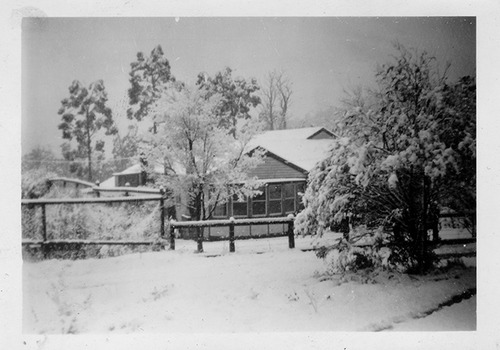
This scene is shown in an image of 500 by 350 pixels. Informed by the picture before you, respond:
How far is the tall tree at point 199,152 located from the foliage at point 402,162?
1090 millimetres

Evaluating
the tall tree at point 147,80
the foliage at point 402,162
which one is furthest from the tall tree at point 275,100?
the tall tree at point 147,80

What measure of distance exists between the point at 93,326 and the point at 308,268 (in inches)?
118

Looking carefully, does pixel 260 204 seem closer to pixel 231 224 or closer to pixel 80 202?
pixel 231 224

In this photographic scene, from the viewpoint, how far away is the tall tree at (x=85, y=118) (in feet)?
13.5

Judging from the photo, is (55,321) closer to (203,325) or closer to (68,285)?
(68,285)

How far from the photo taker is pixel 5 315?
388 cm

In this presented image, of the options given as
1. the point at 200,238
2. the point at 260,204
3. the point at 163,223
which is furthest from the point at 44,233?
the point at 260,204

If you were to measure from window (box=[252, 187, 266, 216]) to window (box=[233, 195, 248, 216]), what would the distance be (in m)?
0.20

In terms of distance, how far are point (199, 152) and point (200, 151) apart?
2 centimetres

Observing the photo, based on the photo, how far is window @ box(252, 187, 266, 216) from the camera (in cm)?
464

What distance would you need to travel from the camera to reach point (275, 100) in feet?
13.7

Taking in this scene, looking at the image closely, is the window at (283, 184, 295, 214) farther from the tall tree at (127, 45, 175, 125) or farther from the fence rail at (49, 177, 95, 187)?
the fence rail at (49, 177, 95, 187)

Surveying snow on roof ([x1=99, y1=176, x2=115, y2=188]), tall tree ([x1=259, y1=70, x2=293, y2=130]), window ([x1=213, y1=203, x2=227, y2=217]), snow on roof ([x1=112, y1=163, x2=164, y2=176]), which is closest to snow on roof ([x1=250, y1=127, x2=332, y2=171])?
tall tree ([x1=259, y1=70, x2=293, y2=130])

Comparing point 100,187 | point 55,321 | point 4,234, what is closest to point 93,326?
point 55,321
